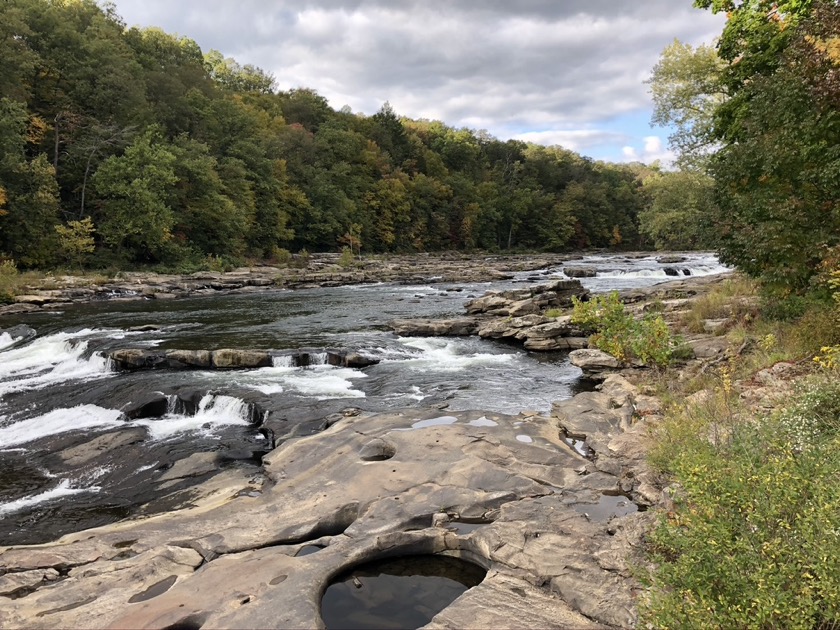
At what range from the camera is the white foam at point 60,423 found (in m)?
11.0

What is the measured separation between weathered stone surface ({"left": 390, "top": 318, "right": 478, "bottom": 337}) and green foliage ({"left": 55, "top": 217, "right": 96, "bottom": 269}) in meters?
25.5

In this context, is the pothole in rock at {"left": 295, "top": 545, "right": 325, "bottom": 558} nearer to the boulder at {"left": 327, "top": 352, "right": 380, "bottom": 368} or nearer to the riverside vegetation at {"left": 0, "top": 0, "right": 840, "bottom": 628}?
the riverside vegetation at {"left": 0, "top": 0, "right": 840, "bottom": 628}

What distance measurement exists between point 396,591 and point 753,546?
10.6 ft

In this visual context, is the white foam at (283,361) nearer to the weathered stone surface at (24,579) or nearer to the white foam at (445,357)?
the white foam at (445,357)

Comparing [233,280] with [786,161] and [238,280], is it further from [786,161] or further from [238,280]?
[786,161]

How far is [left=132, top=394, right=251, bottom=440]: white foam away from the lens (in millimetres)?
11133

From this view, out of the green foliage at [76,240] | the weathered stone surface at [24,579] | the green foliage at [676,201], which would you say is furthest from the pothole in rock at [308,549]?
the green foliage at [76,240]

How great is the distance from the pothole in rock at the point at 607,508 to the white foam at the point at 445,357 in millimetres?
8428

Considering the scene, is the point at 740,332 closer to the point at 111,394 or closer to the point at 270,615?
the point at 270,615

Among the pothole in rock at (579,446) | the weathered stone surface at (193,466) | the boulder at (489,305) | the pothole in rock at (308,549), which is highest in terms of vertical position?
the boulder at (489,305)

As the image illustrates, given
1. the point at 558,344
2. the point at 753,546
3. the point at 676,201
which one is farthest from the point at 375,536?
the point at 676,201

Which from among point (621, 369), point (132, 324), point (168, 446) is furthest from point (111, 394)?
point (621, 369)

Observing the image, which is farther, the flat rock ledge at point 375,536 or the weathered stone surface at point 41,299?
the weathered stone surface at point 41,299

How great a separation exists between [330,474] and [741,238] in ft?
33.5
